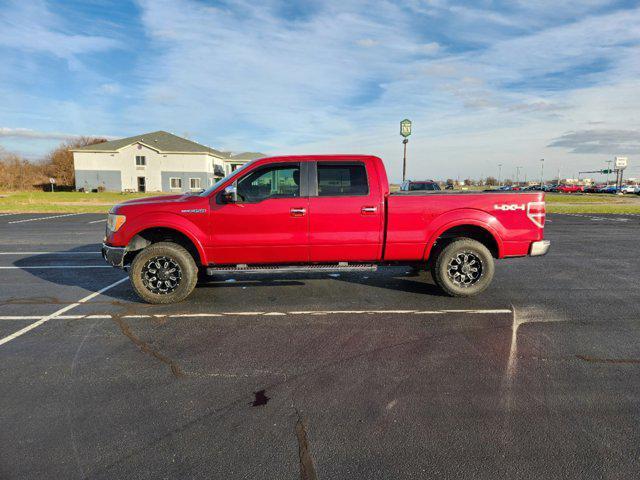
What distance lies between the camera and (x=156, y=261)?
5508 millimetres

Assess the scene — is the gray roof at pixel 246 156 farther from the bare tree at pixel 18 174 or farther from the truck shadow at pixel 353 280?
the truck shadow at pixel 353 280

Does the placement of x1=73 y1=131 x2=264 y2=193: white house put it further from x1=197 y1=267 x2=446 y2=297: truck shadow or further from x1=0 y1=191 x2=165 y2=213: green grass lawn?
x1=197 y1=267 x2=446 y2=297: truck shadow

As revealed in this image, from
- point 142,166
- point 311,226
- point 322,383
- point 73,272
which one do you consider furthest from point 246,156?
point 322,383

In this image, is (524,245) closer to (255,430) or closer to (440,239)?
(440,239)

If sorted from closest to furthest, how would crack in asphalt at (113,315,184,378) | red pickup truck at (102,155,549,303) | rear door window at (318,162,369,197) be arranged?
crack in asphalt at (113,315,184,378), red pickup truck at (102,155,549,303), rear door window at (318,162,369,197)

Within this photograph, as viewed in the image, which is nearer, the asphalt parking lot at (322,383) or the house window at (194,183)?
the asphalt parking lot at (322,383)

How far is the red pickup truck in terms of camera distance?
545 centimetres

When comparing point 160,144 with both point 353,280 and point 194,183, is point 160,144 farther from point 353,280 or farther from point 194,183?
point 353,280

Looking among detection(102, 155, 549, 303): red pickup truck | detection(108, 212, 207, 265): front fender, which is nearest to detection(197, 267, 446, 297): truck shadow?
detection(102, 155, 549, 303): red pickup truck

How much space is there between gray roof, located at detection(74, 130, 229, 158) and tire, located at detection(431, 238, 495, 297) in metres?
50.8

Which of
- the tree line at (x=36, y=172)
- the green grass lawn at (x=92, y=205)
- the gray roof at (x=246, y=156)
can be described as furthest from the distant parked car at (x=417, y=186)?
the tree line at (x=36, y=172)

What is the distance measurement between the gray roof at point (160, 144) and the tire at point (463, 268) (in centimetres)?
5083

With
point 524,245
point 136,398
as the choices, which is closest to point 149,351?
point 136,398

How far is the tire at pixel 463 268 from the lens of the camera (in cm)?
565
